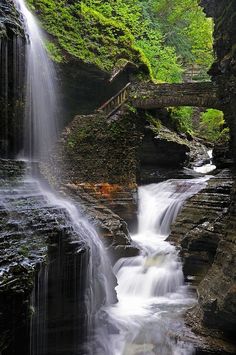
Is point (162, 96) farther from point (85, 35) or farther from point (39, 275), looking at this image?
point (39, 275)

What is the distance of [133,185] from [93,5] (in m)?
9.54

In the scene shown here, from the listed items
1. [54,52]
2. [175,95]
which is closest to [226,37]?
[175,95]

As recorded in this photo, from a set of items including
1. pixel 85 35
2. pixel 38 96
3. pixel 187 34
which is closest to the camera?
pixel 38 96

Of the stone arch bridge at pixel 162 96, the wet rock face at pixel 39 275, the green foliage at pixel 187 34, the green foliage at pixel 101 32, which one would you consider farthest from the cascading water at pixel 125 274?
the green foliage at pixel 187 34

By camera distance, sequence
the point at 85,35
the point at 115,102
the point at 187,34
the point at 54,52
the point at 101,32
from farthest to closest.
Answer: the point at 187,34
the point at 101,32
the point at 85,35
the point at 115,102
the point at 54,52

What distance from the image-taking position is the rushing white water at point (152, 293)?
675 cm

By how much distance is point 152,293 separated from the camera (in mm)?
9148

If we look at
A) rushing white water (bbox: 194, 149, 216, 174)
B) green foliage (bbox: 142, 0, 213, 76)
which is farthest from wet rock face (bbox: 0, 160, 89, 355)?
green foliage (bbox: 142, 0, 213, 76)

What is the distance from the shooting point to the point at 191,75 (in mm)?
35406

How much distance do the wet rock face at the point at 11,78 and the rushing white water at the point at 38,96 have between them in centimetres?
45

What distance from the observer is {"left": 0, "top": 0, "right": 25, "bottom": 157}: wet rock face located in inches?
392

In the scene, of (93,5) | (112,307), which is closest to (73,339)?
(112,307)

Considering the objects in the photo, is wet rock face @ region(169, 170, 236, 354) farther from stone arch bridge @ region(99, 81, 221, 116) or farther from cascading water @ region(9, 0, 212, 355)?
stone arch bridge @ region(99, 81, 221, 116)

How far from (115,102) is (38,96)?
3.52 m
